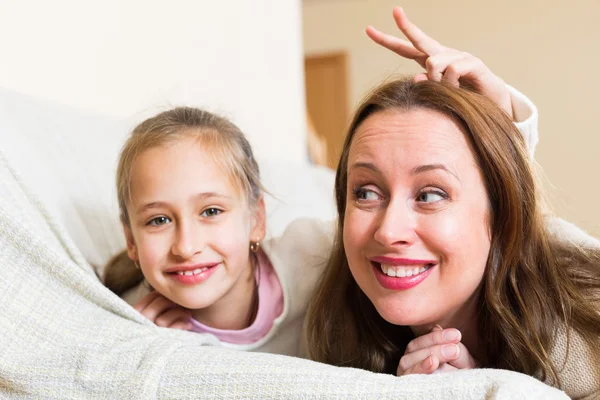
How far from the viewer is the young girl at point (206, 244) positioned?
108 cm

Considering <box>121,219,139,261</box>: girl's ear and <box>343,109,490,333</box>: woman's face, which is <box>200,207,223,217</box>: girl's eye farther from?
<box>343,109,490,333</box>: woman's face

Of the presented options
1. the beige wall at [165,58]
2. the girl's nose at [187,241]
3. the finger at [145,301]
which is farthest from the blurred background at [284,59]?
the finger at [145,301]

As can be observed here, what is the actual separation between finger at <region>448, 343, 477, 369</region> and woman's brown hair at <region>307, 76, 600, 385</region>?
5 centimetres

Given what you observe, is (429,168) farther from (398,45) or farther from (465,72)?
(398,45)

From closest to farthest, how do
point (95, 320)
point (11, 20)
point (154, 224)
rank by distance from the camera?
point (95, 320) → point (154, 224) → point (11, 20)

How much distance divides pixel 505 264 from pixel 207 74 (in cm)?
142

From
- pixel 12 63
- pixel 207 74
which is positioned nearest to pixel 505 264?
pixel 12 63

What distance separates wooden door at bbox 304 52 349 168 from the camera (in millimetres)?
6164

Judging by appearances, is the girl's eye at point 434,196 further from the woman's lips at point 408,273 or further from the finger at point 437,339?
the finger at point 437,339

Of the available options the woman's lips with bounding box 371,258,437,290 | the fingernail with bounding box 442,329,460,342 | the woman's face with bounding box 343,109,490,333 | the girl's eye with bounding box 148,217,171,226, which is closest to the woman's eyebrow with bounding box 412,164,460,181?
the woman's face with bounding box 343,109,490,333

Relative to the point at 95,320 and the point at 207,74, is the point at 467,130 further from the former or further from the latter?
the point at 207,74

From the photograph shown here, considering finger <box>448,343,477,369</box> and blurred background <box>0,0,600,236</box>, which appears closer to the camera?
finger <box>448,343,477,369</box>

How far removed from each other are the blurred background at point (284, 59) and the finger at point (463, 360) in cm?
33

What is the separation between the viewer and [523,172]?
96cm
